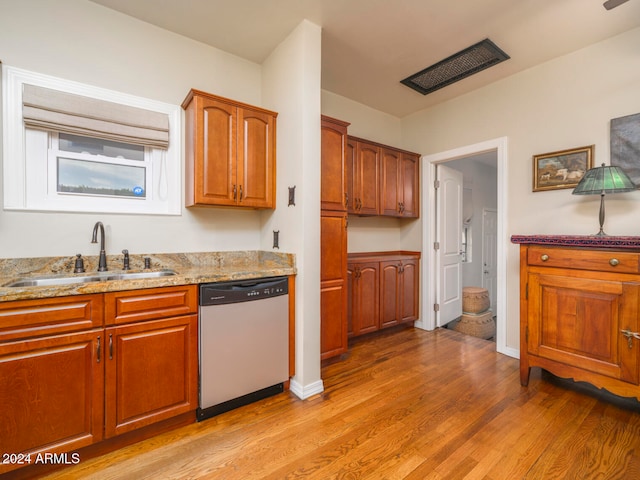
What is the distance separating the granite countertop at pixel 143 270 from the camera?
4.66 ft

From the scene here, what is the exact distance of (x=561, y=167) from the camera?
2.54m

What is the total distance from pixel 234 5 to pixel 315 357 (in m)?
2.60

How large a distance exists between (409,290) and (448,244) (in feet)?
2.72

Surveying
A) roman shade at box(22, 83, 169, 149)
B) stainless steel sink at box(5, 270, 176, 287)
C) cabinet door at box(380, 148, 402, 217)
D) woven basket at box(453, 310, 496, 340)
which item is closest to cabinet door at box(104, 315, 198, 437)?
stainless steel sink at box(5, 270, 176, 287)

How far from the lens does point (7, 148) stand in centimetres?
179

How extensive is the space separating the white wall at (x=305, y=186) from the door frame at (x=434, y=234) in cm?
194

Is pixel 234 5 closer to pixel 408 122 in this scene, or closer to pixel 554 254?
pixel 408 122

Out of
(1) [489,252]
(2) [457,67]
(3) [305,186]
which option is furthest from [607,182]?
(1) [489,252]

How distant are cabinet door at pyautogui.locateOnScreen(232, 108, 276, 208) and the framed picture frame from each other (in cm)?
241

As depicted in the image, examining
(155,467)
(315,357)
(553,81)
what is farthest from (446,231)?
(155,467)

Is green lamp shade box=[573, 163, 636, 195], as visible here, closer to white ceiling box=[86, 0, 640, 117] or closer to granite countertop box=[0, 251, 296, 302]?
white ceiling box=[86, 0, 640, 117]

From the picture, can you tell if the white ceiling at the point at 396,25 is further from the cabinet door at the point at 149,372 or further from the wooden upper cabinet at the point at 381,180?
the cabinet door at the point at 149,372

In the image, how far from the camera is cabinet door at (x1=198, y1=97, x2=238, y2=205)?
2127 mm

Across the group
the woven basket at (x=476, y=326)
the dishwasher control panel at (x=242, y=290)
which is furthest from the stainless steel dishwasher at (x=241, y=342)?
the woven basket at (x=476, y=326)
